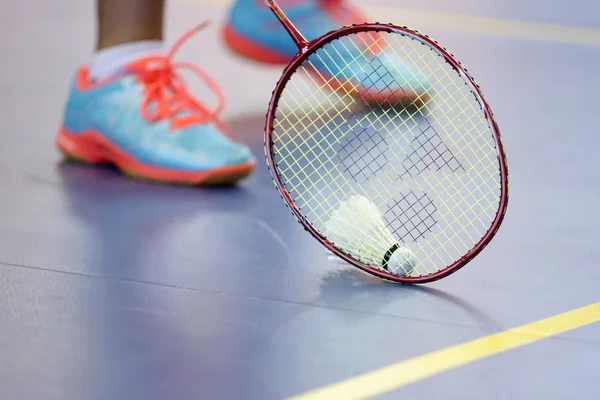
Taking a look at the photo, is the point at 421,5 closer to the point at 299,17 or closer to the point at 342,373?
the point at 299,17

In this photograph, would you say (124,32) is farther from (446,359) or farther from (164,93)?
(446,359)

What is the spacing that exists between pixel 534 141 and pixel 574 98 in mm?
514

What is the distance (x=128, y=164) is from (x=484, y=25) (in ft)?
8.27

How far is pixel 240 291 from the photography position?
1340 millimetres

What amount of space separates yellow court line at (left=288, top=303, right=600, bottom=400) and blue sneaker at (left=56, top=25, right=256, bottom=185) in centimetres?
68

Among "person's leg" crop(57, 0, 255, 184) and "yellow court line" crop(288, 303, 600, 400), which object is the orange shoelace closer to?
"person's leg" crop(57, 0, 255, 184)

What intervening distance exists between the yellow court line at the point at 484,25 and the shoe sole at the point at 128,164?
82.4 inches

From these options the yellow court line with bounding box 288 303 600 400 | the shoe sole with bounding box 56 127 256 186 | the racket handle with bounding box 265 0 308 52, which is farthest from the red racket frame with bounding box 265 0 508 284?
the shoe sole with bounding box 56 127 256 186

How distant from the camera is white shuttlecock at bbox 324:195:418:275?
1.41m

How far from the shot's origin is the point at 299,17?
258cm

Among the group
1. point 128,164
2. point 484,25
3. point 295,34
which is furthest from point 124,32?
point 484,25

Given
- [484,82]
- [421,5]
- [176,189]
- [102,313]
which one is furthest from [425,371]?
[421,5]

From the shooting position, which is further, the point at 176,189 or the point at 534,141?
the point at 534,141

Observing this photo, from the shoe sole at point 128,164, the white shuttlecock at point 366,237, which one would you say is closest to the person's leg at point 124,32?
the shoe sole at point 128,164
